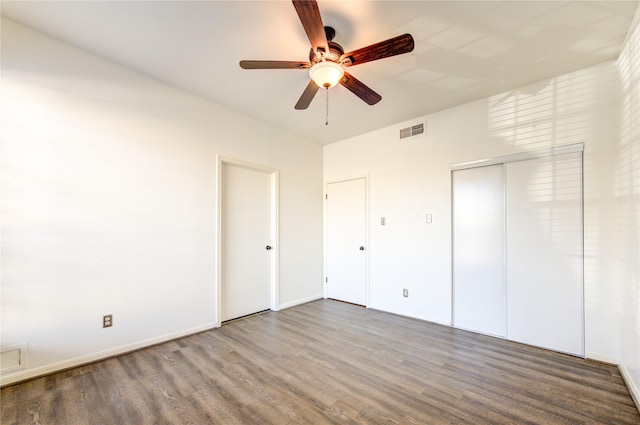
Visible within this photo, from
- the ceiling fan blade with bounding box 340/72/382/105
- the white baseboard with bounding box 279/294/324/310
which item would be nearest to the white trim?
the ceiling fan blade with bounding box 340/72/382/105

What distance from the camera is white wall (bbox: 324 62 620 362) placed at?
2500 millimetres

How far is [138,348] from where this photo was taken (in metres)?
2.72

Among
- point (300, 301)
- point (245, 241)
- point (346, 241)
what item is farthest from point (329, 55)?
point (300, 301)

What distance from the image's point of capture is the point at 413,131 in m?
3.77

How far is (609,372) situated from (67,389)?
452cm

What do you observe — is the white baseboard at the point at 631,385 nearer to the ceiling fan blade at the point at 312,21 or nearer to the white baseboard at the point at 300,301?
the ceiling fan blade at the point at 312,21

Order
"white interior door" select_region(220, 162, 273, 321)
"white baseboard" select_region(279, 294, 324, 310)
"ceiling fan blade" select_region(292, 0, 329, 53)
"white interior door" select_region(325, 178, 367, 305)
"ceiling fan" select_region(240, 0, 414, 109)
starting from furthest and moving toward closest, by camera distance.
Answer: "white interior door" select_region(325, 178, 367, 305) → "white baseboard" select_region(279, 294, 324, 310) → "white interior door" select_region(220, 162, 273, 321) → "ceiling fan" select_region(240, 0, 414, 109) → "ceiling fan blade" select_region(292, 0, 329, 53)

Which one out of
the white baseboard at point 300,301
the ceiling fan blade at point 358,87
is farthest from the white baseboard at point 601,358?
the white baseboard at point 300,301

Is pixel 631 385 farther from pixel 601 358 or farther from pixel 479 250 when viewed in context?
pixel 479 250

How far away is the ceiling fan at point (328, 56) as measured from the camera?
1.65 meters

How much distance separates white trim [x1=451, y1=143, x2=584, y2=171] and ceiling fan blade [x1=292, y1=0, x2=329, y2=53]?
2.36 meters

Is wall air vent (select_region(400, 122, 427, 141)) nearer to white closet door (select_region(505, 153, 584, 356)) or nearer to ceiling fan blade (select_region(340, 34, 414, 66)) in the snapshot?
white closet door (select_region(505, 153, 584, 356))

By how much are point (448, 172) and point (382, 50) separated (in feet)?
7.05

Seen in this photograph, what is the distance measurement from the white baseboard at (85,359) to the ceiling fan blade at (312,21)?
320 centimetres
